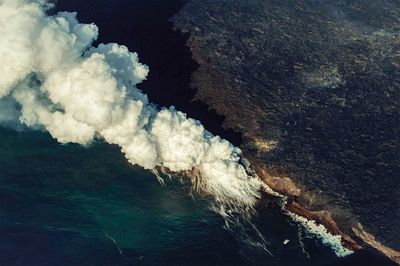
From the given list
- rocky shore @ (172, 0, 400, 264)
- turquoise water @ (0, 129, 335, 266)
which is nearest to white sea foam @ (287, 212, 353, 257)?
rocky shore @ (172, 0, 400, 264)

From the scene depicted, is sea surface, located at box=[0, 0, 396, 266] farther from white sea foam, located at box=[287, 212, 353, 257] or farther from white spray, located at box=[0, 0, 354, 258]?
white spray, located at box=[0, 0, 354, 258]

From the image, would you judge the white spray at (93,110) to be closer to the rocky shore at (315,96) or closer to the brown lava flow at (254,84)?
the brown lava flow at (254,84)

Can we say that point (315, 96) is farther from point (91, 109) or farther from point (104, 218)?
point (104, 218)

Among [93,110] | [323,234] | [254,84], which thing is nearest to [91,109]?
[93,110]

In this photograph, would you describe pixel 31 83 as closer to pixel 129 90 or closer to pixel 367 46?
pixel 129 90

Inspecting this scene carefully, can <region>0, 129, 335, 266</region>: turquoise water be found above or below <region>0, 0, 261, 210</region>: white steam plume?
below

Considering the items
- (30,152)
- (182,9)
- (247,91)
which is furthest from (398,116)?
(30,152)

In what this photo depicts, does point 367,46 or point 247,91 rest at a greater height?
point 367,46
